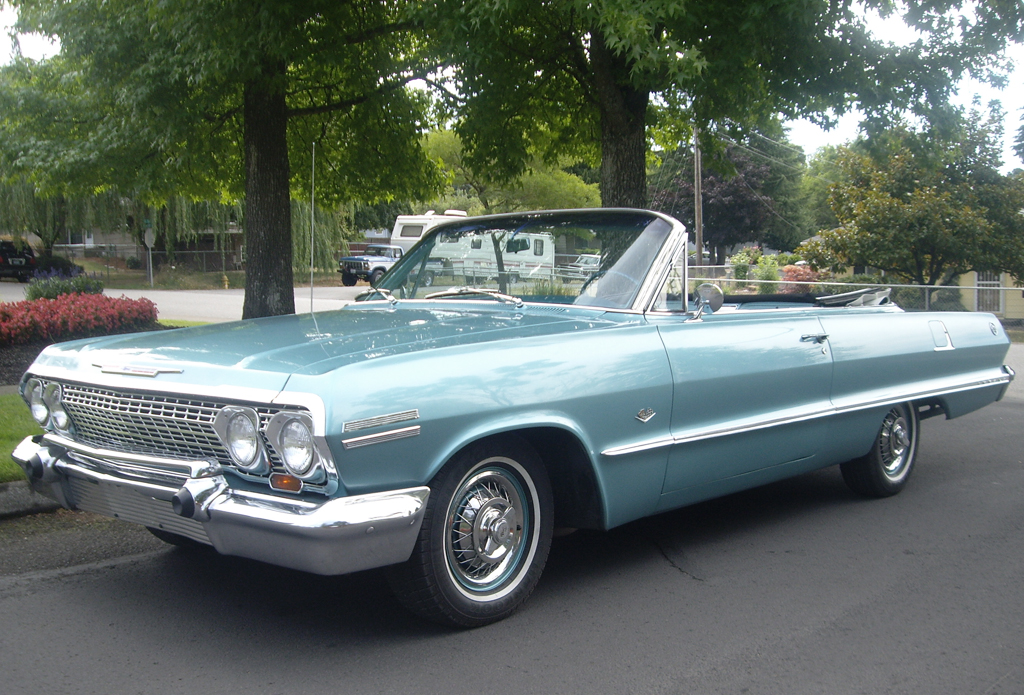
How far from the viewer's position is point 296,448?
3.09m

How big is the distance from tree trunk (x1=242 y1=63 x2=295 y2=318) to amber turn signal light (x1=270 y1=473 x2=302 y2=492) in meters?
8.15

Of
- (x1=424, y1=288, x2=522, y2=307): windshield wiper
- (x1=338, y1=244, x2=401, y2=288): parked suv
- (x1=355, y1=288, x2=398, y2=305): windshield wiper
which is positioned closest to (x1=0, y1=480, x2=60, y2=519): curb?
(x1=355, y1=288, x2=398, y2=305): windshield wiper

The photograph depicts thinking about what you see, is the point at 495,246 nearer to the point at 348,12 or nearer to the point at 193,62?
the point at 193,62

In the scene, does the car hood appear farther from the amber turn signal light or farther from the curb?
the curb

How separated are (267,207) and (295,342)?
7.84 metres

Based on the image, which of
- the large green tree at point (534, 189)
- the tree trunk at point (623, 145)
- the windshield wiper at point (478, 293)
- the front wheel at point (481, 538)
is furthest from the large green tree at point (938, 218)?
the front wheel at point (481, 538)

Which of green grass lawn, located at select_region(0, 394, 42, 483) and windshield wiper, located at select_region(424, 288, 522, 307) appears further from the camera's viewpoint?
green grass lawn, located at select_region(0, 394, 42, 483)

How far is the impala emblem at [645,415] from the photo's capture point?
3.94m

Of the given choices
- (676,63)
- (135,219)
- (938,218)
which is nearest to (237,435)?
(676,63)

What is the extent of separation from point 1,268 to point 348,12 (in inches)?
994

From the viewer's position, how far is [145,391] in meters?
3.40

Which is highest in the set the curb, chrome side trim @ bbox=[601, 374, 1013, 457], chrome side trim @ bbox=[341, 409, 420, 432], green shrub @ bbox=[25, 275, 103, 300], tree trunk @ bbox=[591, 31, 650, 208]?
tree trunk @ bbox=[591, 31, 650, 208]

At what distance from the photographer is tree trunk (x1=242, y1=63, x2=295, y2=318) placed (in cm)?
1091

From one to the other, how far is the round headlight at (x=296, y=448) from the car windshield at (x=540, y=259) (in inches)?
71.2
